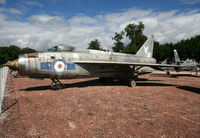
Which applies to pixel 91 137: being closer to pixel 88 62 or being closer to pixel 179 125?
pixel 179 125

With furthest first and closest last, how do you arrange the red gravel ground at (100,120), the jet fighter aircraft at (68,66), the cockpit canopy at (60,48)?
the cockpit canopy at (60,48) < the jet fighter aircraft at (68,66) < the red gravel ground at (100,120)

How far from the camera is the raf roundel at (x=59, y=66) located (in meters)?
8.21

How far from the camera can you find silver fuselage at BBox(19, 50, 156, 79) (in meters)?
7.54

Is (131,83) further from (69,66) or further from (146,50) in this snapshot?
(146,50)

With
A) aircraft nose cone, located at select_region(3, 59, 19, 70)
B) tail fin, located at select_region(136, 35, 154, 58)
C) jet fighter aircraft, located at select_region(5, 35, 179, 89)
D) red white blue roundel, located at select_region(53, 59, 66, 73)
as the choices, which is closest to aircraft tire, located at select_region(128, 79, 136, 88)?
jet fighter aircraft, located at select_region(5, 35, 179, 89)

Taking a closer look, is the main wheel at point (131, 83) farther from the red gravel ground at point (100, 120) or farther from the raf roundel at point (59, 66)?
the raf roundel at point (59, 66)

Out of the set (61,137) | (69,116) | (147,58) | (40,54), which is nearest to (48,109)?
(69,116)

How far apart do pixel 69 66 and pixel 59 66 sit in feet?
2.33

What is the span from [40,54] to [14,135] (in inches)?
227

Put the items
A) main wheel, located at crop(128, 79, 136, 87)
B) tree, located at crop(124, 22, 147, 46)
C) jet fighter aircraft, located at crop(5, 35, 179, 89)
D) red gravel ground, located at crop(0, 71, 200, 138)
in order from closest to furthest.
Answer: red gravel ground, located at crop(0, 71, 200, 138)
jet fighter aircraft, located at crop(5, 35, 179, 89)
main wheel, located at crop(128, 79, 136, 87)
tree, located at crop(124, 22, 147, 46)

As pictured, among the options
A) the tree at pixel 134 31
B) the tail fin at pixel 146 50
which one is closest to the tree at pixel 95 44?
the tree at pixel 134 31

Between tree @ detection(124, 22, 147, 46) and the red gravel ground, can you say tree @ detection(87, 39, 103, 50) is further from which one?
the red gravel ground

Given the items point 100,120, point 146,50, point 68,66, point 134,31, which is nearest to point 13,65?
point 68,66

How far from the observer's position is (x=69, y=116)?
4.52 meters
